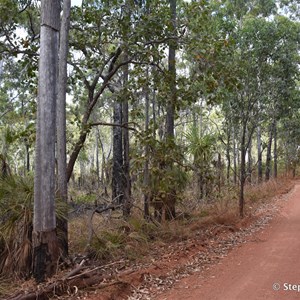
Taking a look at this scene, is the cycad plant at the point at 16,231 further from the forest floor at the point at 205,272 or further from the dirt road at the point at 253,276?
the dirt road at the point at 253,276

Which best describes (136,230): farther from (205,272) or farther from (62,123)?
(62,123)

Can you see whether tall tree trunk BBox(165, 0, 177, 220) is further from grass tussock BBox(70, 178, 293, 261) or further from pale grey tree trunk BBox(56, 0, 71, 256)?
pale grey tree trunk BBox(56, 0, 71, 256)

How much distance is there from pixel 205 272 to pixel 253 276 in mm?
874

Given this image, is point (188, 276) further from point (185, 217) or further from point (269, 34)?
point (269, 34)

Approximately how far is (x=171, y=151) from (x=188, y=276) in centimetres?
310

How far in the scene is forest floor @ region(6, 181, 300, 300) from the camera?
5340 mm

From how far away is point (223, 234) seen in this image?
30.3 ft

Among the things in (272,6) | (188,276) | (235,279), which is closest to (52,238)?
(188,276)

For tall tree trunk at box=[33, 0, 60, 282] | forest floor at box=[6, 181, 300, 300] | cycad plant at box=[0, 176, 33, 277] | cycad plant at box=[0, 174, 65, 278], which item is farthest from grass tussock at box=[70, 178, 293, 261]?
tall tree trunk at box=[33, 0, 60, 282]

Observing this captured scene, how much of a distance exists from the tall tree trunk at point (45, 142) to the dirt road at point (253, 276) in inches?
79.5

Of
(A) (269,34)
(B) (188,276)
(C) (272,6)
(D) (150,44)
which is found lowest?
(B) (188,276)

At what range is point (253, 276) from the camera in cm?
586

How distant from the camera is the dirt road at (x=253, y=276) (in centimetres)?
516

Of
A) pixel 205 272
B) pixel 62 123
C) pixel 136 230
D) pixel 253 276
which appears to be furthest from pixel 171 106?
pixel 253 276
